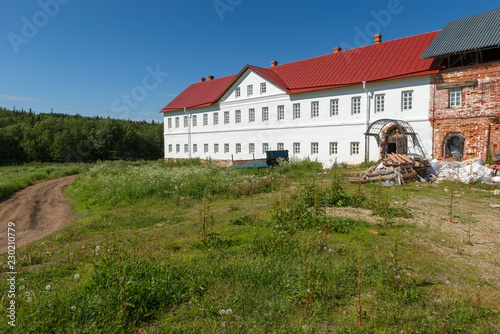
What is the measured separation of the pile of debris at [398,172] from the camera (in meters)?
14.9

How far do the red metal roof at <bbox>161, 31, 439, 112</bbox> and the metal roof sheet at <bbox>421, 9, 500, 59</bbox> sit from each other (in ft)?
3.92

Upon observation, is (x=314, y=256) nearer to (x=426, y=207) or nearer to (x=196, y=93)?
(x=426, y=207)

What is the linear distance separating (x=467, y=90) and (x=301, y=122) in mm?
12612

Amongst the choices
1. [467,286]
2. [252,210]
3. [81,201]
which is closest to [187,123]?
[81,201]

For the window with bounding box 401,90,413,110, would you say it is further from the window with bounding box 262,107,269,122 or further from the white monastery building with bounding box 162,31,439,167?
the window with bounding box 262,107,269,122

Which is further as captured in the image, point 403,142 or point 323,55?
point 323,55

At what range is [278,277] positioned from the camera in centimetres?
448

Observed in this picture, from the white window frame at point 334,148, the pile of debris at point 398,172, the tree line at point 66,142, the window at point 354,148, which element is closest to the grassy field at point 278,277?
the pile of debris at point 398,172

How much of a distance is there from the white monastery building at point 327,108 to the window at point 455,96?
1276 mm

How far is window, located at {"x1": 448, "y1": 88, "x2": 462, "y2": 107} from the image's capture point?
765 inches

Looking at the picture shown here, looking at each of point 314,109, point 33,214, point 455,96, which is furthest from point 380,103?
point 33,214

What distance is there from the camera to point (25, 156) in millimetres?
60156

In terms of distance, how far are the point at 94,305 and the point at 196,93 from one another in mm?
38741

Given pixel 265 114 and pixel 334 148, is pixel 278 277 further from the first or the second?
pixel 265 114
